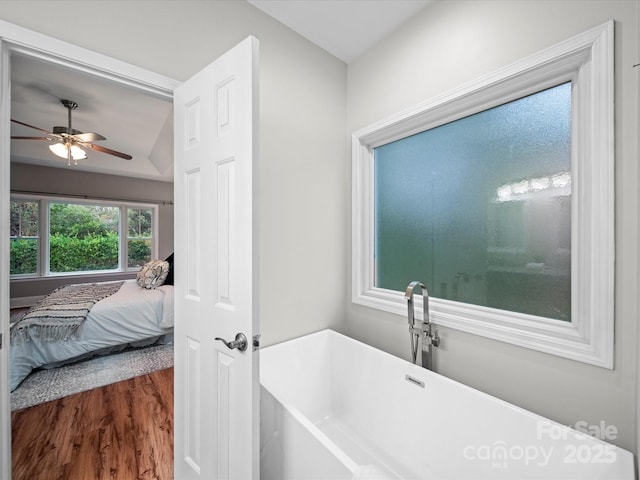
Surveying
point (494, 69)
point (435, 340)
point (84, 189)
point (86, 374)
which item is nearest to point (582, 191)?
point (494, 69)

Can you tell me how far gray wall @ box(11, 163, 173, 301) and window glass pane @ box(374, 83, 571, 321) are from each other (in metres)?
5.97

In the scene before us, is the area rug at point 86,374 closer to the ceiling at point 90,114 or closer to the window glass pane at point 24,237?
the ceiling at point 90,114

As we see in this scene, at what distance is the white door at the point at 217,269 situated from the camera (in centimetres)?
109

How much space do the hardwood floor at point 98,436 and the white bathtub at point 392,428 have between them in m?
0.93

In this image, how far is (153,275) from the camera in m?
4.04

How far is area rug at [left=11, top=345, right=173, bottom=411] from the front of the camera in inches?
93.5

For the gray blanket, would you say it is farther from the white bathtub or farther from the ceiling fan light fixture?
the white bathtub

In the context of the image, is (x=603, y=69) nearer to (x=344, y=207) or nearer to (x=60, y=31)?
(x=344, y=207)

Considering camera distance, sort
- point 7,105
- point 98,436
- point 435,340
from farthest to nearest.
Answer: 1. point 98,436
2. point 435,340
3. point 7,105

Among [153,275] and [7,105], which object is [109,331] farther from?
[7,105]

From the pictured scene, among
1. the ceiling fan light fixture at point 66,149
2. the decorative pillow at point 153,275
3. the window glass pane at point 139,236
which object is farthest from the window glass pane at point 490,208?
the window glass pane at point 139,236

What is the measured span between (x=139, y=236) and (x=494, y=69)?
273 inches

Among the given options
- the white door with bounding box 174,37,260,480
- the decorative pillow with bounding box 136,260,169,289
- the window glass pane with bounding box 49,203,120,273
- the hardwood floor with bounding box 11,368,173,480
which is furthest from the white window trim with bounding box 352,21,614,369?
the window glass pane with bounding box 49,203,120,273

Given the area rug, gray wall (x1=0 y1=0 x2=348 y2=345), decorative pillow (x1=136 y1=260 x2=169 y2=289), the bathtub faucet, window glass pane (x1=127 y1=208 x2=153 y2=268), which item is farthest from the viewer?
window glass pane (x1=127 y1=208 x2=153 y2=268)
